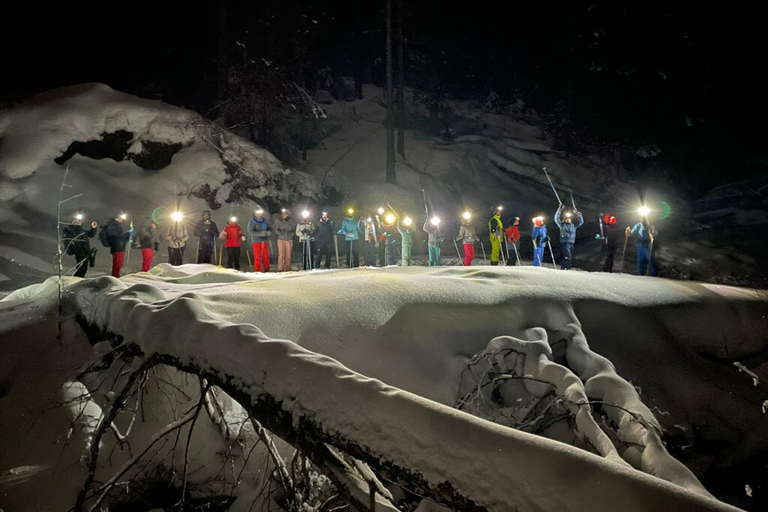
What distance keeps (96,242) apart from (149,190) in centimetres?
279

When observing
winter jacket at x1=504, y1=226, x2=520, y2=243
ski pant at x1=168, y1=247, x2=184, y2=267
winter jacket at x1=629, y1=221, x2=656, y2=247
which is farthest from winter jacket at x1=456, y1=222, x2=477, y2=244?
ski pant at x1=168, y1=247, x2=184, y2=267

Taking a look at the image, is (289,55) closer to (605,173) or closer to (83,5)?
(83,5)

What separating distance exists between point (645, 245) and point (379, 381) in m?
11.1

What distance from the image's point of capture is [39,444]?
13.1 ft

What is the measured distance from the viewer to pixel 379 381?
85.7 inches

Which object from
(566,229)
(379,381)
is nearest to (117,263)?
(379,381)

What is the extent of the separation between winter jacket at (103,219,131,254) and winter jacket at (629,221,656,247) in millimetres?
13160

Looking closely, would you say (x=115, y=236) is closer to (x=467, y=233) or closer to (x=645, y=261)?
(x=467, y=233)

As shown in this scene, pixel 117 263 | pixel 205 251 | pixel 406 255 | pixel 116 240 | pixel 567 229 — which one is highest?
pixel 567 229

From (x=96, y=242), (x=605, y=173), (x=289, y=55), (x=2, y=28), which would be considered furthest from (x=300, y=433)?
(x=605, y=173)

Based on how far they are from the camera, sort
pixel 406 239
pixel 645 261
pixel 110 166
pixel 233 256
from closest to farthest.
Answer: pixel 645 261 → pixel 233 256 → pixel 406 239 → pixel 110 166

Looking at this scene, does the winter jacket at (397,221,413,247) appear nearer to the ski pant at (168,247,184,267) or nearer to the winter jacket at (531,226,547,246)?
the winter jacket at (531,226,547,246)

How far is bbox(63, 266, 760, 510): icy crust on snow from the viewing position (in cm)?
157

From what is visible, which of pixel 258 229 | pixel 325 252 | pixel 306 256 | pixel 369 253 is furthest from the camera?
pixel 369 253
